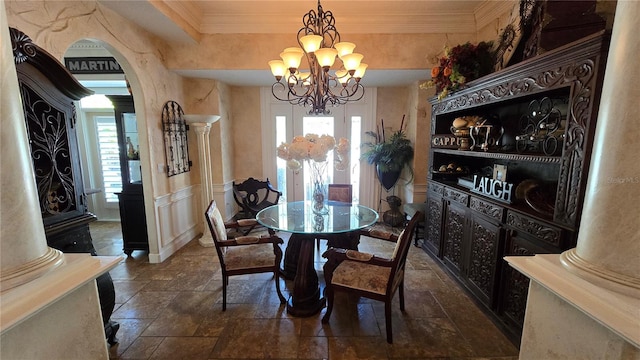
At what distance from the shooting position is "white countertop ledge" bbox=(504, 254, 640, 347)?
78 centimetres

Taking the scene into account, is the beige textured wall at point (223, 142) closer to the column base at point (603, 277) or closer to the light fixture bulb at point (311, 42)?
the light fixture bulb at point (311, 42)

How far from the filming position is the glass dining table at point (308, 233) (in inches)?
87.5

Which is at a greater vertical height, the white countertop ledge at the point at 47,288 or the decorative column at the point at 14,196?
the decorative column at the point at 14,196

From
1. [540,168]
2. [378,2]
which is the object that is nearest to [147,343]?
[540,168]

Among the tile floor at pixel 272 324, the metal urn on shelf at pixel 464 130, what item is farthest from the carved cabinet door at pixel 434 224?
the metal urn on shelf at pixel 464 130

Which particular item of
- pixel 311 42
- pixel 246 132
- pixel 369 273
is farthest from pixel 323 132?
pixel 369 273

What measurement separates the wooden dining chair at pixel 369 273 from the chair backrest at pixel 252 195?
2.29m

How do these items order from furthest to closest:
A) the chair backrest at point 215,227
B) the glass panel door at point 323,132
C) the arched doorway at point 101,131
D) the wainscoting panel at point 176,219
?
the glass panel door at point 323,132 → the arched doorway at point 101,131 → the wainscoting panel at point 176,219 → the chair backrest at point 215,227

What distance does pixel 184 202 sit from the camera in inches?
146

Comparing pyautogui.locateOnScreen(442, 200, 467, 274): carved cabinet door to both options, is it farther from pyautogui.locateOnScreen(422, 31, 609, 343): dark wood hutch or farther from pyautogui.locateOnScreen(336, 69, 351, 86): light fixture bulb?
Result: pyautogui.locateOnScreen(336, 69, 351, 86): light fixture bulb

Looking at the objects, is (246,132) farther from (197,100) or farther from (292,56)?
(292,56)

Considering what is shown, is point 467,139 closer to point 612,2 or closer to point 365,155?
point 612,2

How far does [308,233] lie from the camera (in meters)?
2.16

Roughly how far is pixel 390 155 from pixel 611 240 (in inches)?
127
